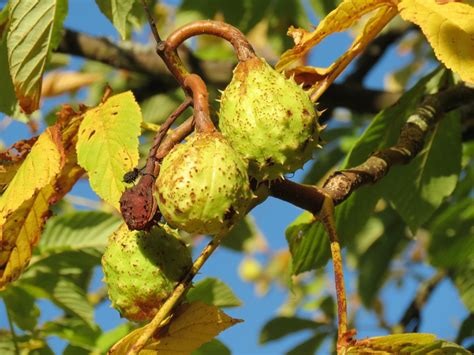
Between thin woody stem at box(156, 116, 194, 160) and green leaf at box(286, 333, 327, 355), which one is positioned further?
green leaf at box(286, 333, 327, 355)

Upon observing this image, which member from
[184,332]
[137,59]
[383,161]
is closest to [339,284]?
[184,332]

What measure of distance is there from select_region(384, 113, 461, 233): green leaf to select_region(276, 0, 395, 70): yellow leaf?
2.27 feet

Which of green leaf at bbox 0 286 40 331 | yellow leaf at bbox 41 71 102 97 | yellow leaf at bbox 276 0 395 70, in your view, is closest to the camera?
yellow leaf at bbox 276 0 395 70

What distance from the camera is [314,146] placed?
1.60m

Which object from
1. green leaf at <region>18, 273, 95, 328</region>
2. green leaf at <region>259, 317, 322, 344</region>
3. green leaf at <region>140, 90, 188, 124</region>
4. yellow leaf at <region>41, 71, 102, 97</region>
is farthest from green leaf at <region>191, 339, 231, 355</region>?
yellow leaf at <region>41, 71, 102, 97</region>

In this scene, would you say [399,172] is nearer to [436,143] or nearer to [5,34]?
[436,143]

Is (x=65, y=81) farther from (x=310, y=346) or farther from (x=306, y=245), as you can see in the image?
(x=306, y=245)

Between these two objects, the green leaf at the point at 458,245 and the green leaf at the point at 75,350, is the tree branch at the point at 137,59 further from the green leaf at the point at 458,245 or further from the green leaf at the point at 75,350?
the green leaf at the point at 75,350

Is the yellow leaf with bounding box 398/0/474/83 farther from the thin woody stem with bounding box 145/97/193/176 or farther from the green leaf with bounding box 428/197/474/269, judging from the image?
the green leaf with bounding box 428/197/474/269

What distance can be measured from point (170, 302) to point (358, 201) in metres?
0.87

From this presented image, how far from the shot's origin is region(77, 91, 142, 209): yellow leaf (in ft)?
5.44

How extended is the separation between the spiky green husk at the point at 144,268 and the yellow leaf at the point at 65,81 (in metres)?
2.69

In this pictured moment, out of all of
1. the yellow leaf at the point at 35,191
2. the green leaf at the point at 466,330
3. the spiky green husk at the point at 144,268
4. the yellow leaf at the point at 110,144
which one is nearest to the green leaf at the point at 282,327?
the green leaf at the point at 466,330

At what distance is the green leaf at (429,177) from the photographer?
2420 mm
